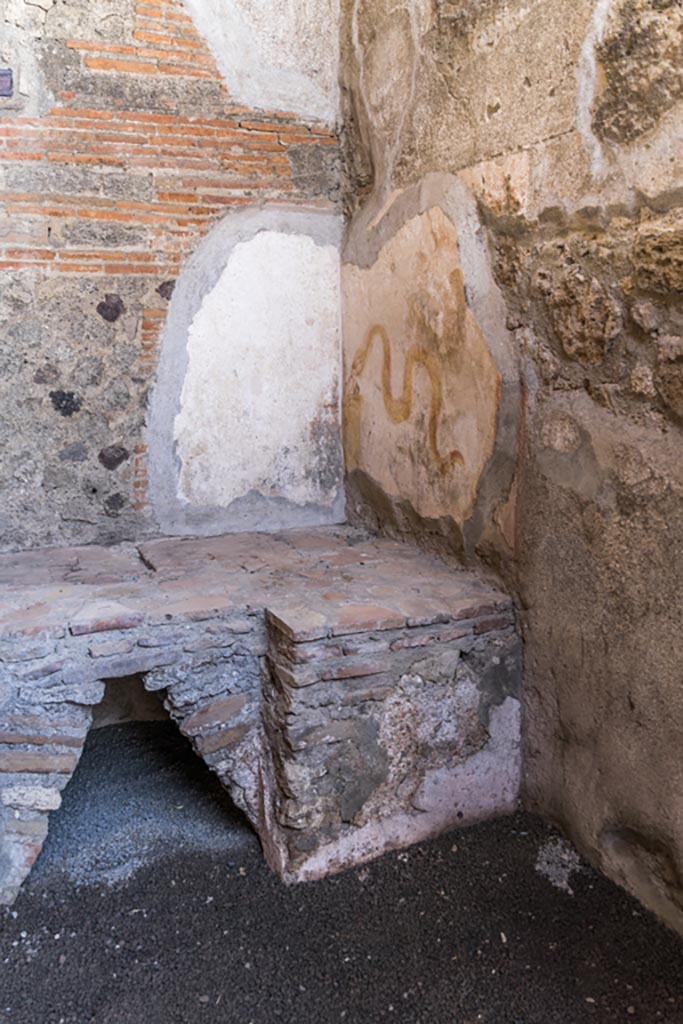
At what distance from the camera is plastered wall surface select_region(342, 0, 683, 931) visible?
6.56 feet

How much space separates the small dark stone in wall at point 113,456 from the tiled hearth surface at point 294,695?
63cm

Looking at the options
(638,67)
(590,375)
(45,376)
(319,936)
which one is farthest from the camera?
(45,376)

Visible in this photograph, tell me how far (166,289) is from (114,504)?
33.7 inches

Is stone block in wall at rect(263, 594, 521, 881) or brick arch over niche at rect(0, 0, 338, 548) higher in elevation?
brick arch over niche at rect(0, 0, 338, 548)

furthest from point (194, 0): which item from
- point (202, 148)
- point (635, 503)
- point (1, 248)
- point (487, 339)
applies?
point (635, 503)

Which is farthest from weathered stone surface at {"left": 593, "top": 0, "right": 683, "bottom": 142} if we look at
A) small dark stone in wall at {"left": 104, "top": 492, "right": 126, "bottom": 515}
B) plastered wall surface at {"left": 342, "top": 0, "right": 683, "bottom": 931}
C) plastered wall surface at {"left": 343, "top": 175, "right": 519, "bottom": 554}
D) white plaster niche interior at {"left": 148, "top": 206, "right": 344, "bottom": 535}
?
small dark stone in wall at {"left": 104, "top": 492, "right": 126, "bottom": 515}

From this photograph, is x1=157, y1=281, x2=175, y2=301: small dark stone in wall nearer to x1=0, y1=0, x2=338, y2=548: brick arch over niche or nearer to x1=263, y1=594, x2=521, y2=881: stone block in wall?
x1=0, y1=0, x2=338, y2=548: brick arch over niche

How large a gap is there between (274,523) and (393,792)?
54.9 inches

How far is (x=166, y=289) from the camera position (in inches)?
124

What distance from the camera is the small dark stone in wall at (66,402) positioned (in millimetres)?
3061

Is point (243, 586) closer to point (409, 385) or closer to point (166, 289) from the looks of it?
point (409, 385)

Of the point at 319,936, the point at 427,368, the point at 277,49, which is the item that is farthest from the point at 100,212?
the point at 319,936

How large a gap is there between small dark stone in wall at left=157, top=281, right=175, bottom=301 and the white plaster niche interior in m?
0.02

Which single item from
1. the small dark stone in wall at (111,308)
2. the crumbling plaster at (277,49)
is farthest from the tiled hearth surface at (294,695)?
the crumbling plaster at (277,49)
